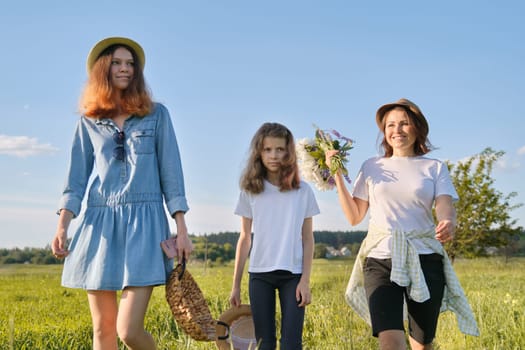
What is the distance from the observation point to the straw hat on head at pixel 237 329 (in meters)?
4.11

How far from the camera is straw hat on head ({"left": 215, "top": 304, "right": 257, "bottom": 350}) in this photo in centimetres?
411

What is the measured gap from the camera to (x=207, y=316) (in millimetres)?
3396

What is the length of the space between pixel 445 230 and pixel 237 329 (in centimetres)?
168

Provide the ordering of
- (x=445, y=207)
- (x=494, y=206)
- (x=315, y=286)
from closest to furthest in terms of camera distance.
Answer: (x=445, y=207), (x=315, y=286), (x=494, y=206)

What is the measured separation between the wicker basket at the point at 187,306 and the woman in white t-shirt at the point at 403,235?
3.41 ft

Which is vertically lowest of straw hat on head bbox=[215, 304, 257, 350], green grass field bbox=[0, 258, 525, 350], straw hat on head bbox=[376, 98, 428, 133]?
green grass field bbox=[0, 258, 525, 350]

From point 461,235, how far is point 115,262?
74.8ft

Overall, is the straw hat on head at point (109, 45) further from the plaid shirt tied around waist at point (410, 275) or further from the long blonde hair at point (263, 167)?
the plaid shirt tied around waist at point (410, 275)

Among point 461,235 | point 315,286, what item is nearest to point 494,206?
point 461,235

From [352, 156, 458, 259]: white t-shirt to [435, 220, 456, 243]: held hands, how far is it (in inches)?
4.3

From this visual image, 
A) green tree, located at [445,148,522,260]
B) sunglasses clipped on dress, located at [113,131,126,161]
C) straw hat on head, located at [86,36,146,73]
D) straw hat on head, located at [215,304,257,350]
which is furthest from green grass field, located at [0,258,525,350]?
green tree, located at [445,148,522,260]

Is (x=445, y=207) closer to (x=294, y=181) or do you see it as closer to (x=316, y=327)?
(x=294, y=181)

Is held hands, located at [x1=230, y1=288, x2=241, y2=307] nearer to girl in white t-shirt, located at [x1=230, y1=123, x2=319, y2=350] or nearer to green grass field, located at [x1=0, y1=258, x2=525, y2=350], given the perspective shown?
girl in white t-shirt, located at [x1=230, y1=123, x2=319, y2=350]

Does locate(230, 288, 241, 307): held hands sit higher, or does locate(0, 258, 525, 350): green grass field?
locate(230, 288, 241, 307): held hands
